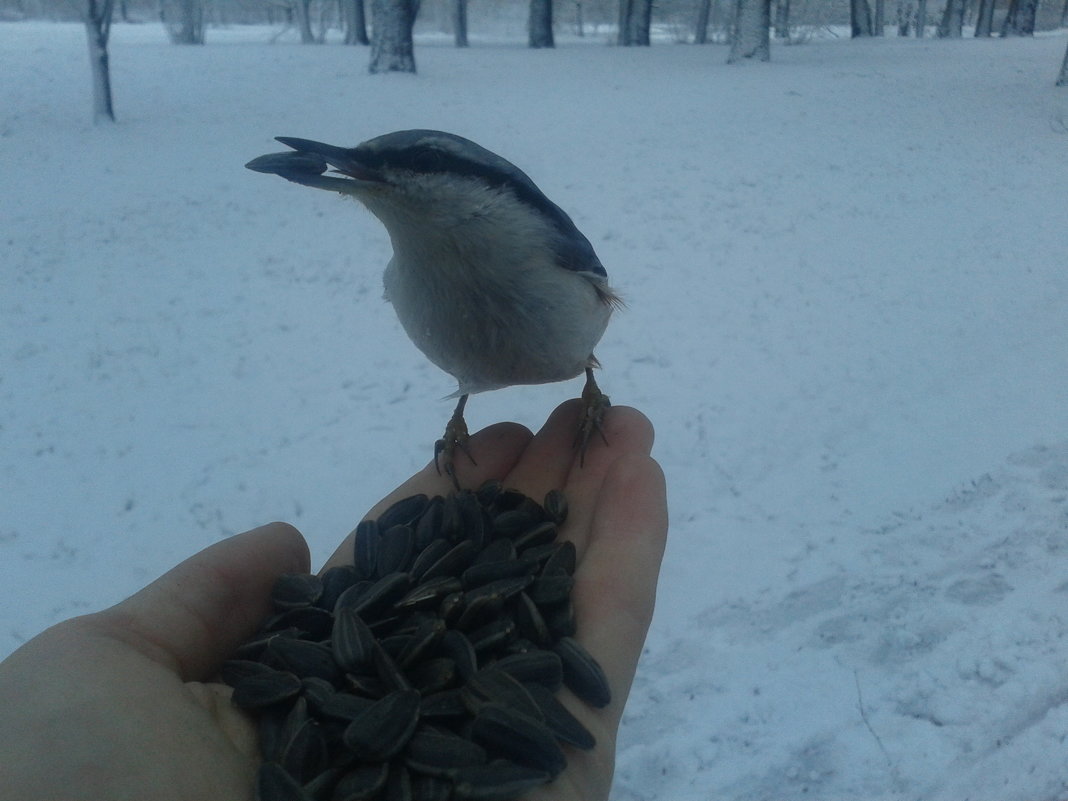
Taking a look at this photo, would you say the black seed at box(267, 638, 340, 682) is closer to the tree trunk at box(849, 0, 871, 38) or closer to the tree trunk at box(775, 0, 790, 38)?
the tree trunk at box(775, 0, 790, 38)

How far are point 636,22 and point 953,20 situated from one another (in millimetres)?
11344

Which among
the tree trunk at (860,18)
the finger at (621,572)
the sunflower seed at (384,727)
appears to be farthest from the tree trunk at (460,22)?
the sunflower seed at (384,727)

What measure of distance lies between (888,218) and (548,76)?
296 inches

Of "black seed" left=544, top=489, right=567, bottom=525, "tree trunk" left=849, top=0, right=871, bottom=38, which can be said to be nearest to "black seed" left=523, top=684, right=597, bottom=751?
"black seed" left=544, top=489, right=567, bottom=525

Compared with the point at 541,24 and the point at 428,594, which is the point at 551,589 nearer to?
the point at 428,594

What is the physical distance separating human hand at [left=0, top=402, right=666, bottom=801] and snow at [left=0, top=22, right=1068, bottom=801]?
2.57ft

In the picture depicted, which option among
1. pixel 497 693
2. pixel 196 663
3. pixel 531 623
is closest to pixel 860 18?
pixel 531 623

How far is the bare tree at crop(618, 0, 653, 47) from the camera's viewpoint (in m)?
20.3

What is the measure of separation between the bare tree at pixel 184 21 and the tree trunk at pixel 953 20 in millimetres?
20845

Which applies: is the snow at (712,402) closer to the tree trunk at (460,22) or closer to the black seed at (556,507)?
the black seed at (556,507)

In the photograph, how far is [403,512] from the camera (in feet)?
7.18

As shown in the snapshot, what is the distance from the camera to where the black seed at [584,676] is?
1.64m

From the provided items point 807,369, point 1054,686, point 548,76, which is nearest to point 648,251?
point 807,369

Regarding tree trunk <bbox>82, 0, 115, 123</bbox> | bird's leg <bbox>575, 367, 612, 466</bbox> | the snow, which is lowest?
the snow
